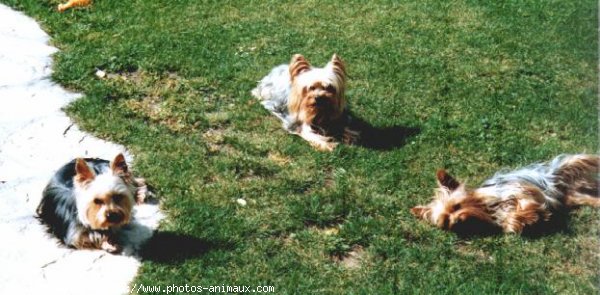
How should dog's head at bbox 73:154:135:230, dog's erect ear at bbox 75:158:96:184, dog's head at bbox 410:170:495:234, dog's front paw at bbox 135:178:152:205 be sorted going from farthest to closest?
dog's front paw at bbox 135:178:152:205 → dog's head at bbox 410:170:495:234 → dog's erect ear at bbox 75:158:96:184 → dog's head at bbox 73:154:135:230

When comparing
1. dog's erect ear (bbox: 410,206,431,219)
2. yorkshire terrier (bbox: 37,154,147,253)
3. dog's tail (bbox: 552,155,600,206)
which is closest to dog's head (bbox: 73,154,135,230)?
yorkshire terrier (bbox: 37,154,147,253)

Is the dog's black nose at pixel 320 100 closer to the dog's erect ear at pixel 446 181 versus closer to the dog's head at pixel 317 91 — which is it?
the dog's head at pixel 317 91

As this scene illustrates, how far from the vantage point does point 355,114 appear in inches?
414

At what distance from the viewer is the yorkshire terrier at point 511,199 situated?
7934 millimetres

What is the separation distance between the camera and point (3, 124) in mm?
9953

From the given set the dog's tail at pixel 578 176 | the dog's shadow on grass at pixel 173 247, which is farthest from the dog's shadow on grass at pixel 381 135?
the dog's shadow on grass at pixel 173 247

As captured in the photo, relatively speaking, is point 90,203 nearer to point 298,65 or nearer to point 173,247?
point 173,247

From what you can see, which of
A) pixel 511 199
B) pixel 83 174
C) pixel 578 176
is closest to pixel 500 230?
pixel 511 199

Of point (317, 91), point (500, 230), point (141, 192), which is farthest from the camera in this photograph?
point (317, 91)

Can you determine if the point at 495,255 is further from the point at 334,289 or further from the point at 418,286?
the point at 334,289

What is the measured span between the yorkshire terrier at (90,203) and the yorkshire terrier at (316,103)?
2.55m

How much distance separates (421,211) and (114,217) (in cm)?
335

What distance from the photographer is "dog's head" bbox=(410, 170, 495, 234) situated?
7.90 metres

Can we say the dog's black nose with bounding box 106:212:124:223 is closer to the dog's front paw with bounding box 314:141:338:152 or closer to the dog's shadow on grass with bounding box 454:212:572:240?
the dog's front paw with bounding box 314:141:338:152
